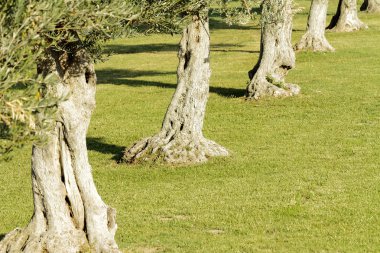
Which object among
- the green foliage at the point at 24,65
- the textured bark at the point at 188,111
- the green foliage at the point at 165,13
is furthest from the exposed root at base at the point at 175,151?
the green foliage at the point at 24,65

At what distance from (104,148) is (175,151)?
3.86m

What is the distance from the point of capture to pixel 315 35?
50188mm

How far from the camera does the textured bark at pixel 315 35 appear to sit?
5022 cm

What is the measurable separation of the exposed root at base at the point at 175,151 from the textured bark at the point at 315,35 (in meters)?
24.7

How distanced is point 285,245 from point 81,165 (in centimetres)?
444

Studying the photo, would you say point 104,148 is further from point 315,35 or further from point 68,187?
point 315,35

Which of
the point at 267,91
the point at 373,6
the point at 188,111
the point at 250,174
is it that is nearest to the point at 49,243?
the point at 250,174

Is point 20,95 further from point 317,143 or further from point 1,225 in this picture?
point 317,143

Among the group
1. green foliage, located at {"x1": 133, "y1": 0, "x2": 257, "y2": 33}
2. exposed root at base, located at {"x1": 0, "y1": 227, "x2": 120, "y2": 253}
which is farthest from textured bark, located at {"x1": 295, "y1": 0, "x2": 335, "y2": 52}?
exposed root at base, located at {"x1": 0, "y1": 227, "x2": 120, "y2": 253}

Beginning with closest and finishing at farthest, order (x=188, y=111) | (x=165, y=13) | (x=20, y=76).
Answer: (x=20, y=76) → (x=165, y=13) → (x=188, y=111)

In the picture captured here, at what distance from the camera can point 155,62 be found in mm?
50156

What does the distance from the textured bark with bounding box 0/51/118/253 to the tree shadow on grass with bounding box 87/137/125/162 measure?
34.0ft

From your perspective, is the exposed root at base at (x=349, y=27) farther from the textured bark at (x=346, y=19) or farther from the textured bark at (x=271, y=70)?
the textured bark at (x=271, y=70)

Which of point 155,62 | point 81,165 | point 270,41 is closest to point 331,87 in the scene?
point 270,41
